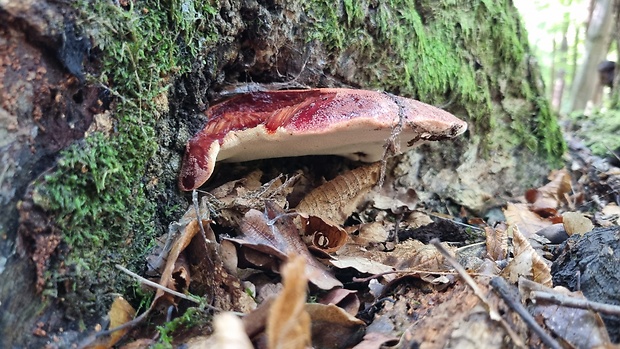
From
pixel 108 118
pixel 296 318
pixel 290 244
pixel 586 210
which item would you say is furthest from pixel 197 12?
pixel 586 210

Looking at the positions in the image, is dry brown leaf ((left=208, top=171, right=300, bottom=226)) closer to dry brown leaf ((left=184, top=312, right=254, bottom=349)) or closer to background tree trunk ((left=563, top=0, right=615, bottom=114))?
dry brown leaf ((left=184, top=312, right=254, bottom=349))

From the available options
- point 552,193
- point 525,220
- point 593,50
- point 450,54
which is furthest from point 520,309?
point 593,50

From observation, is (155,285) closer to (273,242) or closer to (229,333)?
(273,242)

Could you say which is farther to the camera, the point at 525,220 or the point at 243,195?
the point at 525,220

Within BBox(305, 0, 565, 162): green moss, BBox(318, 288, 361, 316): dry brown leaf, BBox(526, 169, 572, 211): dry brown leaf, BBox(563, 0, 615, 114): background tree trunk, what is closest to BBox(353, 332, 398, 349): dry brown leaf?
BBox(318, 288, 361, 316): dry brown leaf

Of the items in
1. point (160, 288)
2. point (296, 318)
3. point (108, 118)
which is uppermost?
point (108, 118)

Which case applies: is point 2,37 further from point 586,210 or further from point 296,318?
point 586,210
